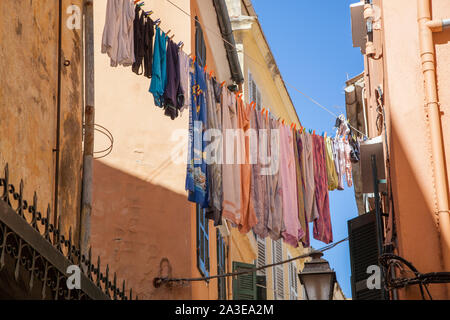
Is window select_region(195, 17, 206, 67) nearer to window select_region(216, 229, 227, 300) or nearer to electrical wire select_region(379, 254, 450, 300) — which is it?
window select_region(216, 229, 227, 300)

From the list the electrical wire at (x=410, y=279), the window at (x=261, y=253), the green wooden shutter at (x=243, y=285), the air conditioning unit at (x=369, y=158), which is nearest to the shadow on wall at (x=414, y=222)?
the electrical wire at (x=410, y=279)

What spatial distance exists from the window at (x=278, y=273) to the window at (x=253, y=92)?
441 centimetres

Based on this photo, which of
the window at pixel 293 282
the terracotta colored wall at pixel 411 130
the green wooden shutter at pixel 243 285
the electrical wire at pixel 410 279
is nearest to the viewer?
the electrical wire at pixel 410 279

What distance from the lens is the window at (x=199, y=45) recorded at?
14266 millimetres

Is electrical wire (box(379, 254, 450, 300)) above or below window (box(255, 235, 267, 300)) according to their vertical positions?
below

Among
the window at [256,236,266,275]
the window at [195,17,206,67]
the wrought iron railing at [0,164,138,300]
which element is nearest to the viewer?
the wrought iron railing at [0,164,138,300]

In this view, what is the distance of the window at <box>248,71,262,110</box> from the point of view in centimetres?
2095

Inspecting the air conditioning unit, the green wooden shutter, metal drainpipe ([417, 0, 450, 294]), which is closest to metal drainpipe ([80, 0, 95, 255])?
metal drainpipe ([417, 0, 450, 294])

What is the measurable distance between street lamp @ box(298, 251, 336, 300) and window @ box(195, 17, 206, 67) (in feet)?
20.9

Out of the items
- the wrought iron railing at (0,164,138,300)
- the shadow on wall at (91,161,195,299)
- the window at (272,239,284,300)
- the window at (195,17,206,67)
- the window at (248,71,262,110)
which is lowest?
the wrought iron railing at (0,164,138,300)

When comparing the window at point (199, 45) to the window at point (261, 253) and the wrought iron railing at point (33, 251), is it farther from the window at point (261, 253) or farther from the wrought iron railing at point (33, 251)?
the wrought iron railing at point (33, 251)

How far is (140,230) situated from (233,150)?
1.89 m
